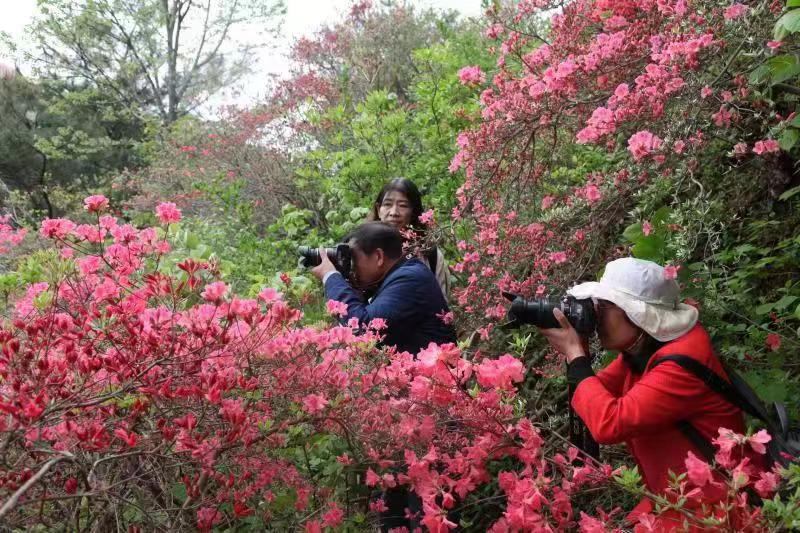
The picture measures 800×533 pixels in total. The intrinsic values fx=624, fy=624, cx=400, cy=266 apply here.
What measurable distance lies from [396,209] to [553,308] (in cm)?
145

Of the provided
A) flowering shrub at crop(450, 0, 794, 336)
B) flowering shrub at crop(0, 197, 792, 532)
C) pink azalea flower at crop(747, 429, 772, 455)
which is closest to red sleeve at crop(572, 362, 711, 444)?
flowering shrub at crop(0, 197, 792, 532)

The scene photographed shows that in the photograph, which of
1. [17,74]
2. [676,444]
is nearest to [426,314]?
[676,444]

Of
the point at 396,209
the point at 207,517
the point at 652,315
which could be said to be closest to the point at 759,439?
the point at 652,315

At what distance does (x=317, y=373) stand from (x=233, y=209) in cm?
477

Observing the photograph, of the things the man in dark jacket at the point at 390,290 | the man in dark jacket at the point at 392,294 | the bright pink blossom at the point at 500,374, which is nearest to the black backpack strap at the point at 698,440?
the bright pink blossom at the point at 500,374

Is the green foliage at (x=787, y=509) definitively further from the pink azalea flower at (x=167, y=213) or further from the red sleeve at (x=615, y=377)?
the pink azalea flower at (x=167, y=213)

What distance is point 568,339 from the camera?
1.75 m

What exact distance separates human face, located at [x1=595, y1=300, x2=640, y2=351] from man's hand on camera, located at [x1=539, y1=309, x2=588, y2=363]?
3.9 inches

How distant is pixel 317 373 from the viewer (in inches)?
64.2

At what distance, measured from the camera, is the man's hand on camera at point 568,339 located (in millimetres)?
1731

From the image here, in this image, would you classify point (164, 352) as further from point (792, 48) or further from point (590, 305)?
point (792, 48)

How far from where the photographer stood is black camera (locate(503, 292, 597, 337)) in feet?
5.68

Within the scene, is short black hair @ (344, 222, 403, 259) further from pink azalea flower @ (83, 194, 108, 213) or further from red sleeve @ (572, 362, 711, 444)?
red sleeve @ (572, 362, 711, 444)

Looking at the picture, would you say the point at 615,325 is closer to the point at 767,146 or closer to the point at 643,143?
the point at 643,143
